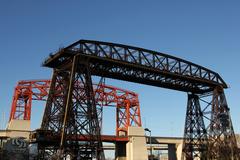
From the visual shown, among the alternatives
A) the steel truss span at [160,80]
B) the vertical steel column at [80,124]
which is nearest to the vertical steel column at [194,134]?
the steel truss span at [160,80]

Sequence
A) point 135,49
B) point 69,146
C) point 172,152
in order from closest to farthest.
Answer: point 69,146
point 135,49
point 172,152

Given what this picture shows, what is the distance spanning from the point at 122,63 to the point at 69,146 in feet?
40.2

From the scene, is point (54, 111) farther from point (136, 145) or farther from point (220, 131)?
point (136, 145)

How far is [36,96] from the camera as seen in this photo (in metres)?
73.6

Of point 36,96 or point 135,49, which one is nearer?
point 135,49

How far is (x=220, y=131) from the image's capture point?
165ft

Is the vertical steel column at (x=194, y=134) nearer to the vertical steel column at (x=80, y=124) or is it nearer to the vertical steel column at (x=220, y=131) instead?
the vertical steel column at (x=220, y=131)

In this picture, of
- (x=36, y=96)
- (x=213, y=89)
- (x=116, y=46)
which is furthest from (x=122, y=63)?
(x=36, y=96)

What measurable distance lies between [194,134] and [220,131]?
3942 mm

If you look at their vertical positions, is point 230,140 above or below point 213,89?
below

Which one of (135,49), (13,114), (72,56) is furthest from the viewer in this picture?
(13,114)

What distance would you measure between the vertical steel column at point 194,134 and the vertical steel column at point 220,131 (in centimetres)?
122

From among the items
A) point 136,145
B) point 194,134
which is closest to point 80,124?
point 194,134

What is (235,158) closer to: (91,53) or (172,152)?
(91,53)
